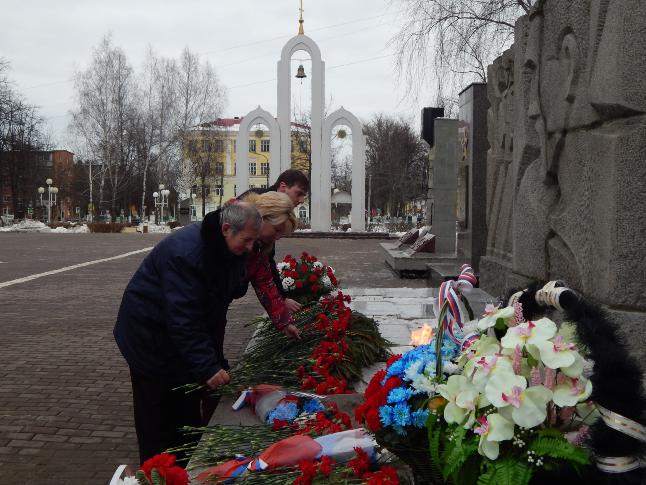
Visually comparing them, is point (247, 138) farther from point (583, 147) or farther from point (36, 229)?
point (583, 147)

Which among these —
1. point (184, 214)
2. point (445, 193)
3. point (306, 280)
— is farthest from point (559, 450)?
point (184, 214)

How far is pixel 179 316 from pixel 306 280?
3449 millimetres

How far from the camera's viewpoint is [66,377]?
5934 mm

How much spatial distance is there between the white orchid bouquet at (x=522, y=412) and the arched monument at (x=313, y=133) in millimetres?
29522

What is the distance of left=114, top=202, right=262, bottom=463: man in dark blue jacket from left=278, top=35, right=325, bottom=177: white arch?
2824 centimetres

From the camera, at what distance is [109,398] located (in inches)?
210

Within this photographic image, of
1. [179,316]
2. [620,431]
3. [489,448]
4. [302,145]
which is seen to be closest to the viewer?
[620,431]

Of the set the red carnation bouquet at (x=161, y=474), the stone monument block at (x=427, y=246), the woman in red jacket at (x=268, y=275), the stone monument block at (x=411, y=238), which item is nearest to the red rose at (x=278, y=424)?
Answer: the red carnation bouquet at (x=161, y=474)

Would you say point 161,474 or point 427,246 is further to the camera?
point 427,246

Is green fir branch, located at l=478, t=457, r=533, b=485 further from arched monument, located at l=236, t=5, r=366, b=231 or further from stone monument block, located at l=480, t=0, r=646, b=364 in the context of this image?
arched monument, located at l=236, t=5, r=366, b=231

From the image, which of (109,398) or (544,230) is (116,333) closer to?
(109,398)

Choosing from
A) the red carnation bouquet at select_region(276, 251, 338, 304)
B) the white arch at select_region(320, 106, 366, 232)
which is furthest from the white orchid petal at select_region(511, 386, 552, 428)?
the white arch at select_region(320, 106, 366, 232)

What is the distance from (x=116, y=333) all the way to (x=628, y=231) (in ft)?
9.16

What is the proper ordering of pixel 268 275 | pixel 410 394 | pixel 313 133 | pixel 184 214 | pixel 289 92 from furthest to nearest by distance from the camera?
pixel 184 214 → pixel 313 133 → pixel 289 92 → pixel 268 275 → pixel 410 394
